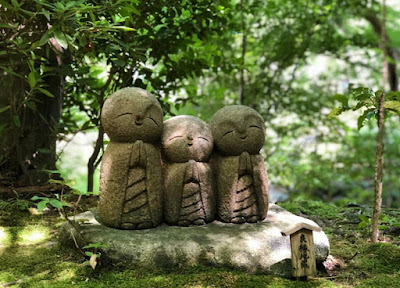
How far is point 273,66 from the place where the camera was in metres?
7.51

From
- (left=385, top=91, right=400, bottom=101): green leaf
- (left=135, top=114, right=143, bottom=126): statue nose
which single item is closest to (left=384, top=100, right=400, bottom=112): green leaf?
(left=385, top=91, right=400, bottom=101): green leaf

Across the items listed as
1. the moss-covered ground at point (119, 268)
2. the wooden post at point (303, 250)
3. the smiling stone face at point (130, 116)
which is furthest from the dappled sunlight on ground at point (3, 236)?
the wooden post at point (303, 250)

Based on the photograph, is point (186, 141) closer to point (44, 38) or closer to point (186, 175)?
point (186, 175)

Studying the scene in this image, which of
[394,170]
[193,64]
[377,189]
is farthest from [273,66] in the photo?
[377,189]

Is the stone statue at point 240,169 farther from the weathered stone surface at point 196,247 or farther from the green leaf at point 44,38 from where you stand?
the green leaf at point 44,38

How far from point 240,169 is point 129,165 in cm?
101

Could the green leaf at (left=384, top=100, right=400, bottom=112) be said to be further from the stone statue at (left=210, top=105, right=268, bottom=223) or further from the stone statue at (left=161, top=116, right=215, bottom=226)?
the stone statue at (left=161, top=116, right=215, bottom=226)

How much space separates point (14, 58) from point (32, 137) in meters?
1.21

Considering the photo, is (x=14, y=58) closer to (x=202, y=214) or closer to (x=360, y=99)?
(x=202, y=214)

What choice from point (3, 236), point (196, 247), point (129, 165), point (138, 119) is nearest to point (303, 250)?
point (196, 247)

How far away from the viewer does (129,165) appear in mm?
3166

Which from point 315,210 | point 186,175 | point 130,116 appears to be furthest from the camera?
point 315,210

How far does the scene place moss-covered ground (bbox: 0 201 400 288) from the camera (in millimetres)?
2631

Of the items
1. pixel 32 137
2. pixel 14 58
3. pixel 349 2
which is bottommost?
pixel 32 137
